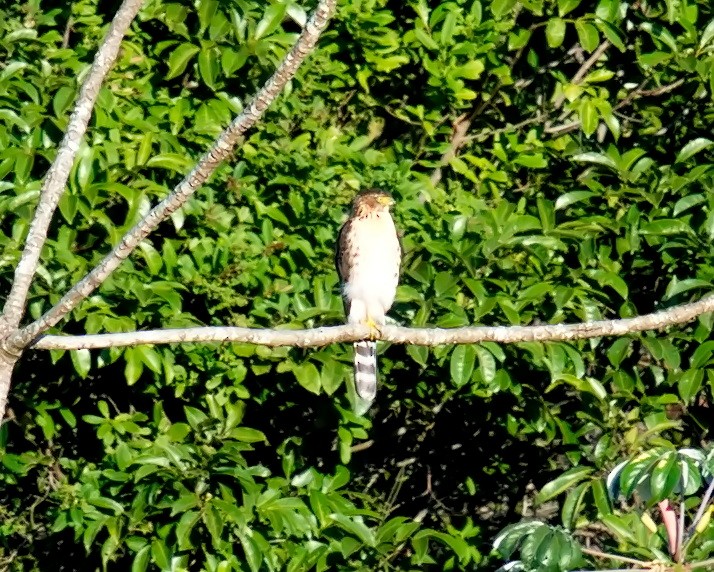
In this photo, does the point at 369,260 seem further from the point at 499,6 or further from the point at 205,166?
the point at 205,166

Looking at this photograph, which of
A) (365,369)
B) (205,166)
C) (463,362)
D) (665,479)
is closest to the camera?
(205,166)

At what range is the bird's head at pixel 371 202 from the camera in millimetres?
5148

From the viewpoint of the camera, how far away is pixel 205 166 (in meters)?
3.29

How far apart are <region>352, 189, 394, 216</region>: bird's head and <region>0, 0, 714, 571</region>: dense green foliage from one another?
11 centimetres

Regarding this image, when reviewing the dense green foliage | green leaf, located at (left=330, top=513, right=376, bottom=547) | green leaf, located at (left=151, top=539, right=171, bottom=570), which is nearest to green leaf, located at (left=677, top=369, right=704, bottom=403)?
the dense green foliage

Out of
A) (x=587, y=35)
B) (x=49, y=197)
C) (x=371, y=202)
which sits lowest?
(x=371, y=202)

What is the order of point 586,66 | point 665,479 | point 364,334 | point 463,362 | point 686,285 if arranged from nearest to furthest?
point 665,479
point 364,334
point 463,362
point 686,285
point 586,66

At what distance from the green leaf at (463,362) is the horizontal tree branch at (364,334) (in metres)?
0.51

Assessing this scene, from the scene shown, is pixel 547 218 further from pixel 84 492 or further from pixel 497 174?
pixel 84 492

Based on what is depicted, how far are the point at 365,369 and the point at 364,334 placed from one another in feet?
2.50

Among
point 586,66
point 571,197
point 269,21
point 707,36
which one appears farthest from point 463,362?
point 586,66

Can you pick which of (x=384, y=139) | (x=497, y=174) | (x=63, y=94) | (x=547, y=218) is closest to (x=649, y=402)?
(x=547, y=218)

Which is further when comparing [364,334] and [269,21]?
[269,21]

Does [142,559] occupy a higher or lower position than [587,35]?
lower
